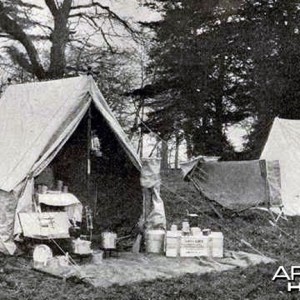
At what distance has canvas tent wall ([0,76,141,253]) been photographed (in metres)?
7.78

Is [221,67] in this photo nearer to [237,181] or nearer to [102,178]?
[237,181]

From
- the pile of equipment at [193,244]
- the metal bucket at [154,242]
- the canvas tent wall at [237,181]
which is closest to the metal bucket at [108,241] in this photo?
the metal bucket at [154,242]

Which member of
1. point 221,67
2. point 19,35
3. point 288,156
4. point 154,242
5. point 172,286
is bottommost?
point 172,286

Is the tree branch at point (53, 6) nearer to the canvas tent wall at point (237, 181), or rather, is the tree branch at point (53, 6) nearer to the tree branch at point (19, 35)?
the tree branch at point (19, 35)

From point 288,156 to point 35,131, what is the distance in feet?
20.9

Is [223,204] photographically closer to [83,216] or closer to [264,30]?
[83,216]

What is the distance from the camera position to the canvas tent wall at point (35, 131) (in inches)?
306

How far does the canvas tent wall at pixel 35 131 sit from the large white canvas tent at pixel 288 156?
4.72 metres

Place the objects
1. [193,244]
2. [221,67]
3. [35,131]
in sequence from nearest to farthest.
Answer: [193,244]
[35,131]
[221,67]

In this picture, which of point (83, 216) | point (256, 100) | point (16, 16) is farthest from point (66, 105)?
point (256, 100)

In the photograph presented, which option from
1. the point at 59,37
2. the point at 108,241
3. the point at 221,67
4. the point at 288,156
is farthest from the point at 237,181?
the point at 221,67

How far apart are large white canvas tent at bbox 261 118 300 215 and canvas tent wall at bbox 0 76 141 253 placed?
15.5 ft

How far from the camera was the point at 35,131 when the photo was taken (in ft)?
28.0

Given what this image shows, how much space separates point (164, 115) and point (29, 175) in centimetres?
1392
